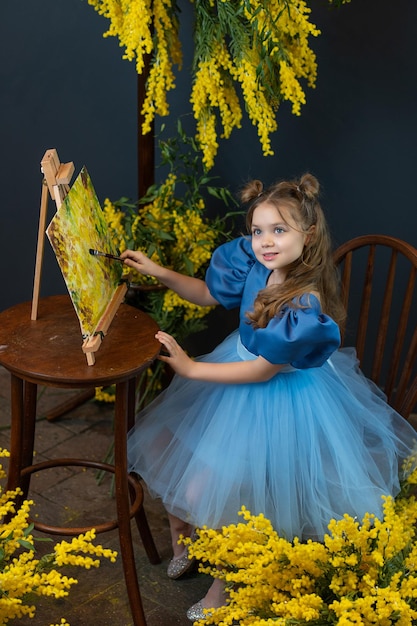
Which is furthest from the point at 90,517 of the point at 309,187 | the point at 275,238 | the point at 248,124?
the point at 248,124

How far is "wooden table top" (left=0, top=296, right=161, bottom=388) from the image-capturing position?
204 cm

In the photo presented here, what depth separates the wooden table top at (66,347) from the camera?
2039 mm

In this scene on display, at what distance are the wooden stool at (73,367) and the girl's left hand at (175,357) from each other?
0.02 meters

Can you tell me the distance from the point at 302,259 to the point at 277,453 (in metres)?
0.49

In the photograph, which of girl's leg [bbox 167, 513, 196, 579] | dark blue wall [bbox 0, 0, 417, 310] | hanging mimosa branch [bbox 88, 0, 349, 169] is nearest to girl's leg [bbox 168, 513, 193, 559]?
girl's leg [bbox 167, 513, 196, 579]

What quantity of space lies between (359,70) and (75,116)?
1.07 metres

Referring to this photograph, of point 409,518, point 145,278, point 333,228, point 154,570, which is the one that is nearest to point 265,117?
point 145,278

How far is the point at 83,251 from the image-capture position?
2.11 meters

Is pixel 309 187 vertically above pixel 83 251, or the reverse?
pixel 309 187

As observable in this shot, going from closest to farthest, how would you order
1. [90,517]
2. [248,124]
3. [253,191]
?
[253,191] → [90,517] → [248,124]

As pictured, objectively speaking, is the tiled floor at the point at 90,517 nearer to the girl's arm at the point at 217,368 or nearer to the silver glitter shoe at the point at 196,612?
the silver glitter shoe at the point at 196,612

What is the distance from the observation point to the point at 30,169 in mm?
3461

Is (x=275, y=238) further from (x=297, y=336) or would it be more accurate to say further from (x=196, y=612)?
(x=196, y=612)

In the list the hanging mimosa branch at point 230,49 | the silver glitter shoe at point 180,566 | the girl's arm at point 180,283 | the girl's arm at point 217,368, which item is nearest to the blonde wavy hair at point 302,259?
the girl's arm at point 217,368
